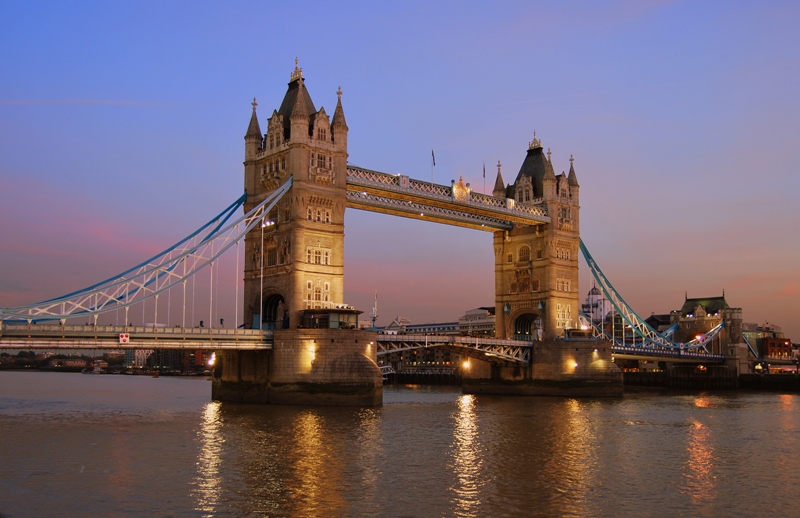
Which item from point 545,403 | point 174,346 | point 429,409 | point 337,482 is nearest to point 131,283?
point 174,346

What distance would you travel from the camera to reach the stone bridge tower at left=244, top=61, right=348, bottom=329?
59844 mm

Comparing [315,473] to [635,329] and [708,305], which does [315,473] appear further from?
[708,305]

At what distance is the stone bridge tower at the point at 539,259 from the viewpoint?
8219 cm

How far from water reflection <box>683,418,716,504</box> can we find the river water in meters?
0.11

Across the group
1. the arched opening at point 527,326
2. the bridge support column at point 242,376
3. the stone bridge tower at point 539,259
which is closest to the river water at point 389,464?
the bridge support column at point 242,376

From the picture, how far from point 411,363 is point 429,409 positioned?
101 meters

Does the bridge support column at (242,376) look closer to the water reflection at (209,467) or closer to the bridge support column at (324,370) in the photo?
the bridge support column at (324,370)

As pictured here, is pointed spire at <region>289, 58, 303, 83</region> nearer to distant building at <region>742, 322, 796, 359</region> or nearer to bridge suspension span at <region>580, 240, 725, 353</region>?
bridge suspension span at <region>580, 240, 725, 353</region>

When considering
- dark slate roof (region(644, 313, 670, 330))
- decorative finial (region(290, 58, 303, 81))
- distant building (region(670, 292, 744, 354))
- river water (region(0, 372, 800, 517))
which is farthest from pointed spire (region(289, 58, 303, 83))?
dark slate roof (region(644, 313, 670, 330))

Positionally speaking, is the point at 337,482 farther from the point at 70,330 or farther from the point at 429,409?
the point at 429,409

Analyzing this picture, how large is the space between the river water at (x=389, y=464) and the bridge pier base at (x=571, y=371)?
73.7ft

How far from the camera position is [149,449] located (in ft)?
114

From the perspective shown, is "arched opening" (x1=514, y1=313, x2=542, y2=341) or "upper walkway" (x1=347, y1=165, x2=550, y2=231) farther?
"arched opening" (x1=514, y1=313, x2=542, y2=341)

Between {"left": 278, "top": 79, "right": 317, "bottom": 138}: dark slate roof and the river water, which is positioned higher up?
{"left": 278, "top": 79, "right": 317, "bottom": 138}: dark slate roof
